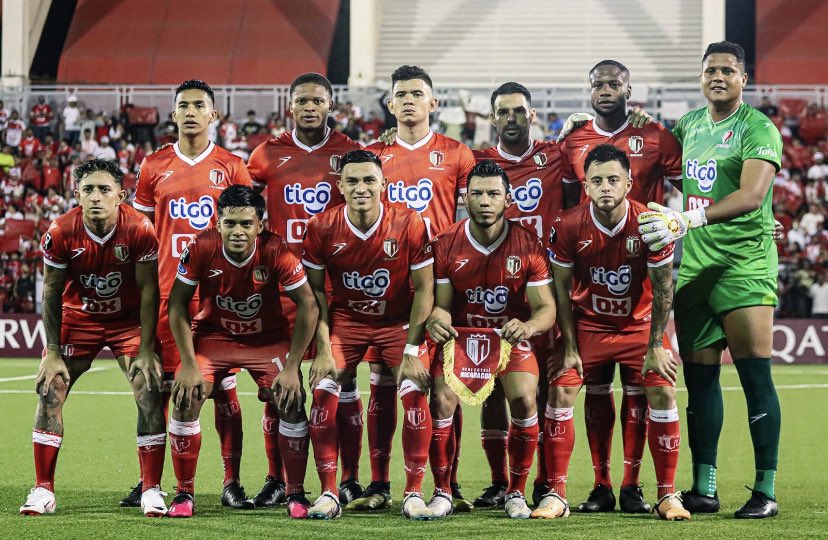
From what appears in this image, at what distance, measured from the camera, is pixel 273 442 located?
6727mm

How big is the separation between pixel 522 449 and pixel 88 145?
1833cm

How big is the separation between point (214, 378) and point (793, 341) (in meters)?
12.3

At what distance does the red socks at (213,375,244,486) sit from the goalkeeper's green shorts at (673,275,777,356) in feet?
8.41

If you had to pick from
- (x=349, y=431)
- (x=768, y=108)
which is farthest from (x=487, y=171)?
(x=768, y=108)

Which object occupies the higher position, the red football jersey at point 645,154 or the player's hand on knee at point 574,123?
the player's hand on knee at point 574,123

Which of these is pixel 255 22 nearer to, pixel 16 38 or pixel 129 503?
pixel 16 38

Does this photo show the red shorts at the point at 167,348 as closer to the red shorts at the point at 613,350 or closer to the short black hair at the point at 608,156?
the red shorts at the point at 613,350

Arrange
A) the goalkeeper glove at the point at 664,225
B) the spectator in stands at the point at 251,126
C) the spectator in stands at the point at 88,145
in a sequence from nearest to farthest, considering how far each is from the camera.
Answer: the goalkeeper glove at the point at 664,225, the spectator in stands at the point at 251,126, the spectator in stands at the point at 88,145

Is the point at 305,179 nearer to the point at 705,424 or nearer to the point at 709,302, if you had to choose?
the point at 709,302

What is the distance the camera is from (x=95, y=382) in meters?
14.1

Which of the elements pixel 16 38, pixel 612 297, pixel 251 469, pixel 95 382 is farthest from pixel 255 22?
pixel 612 297

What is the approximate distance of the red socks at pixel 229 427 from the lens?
6.57 m

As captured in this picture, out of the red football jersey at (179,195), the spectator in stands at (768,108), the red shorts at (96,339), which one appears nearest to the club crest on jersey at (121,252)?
the red shorts at (96,339)

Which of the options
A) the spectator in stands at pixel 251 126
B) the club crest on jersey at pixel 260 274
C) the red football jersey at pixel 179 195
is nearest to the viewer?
the club crest on jersey at pixel 260 274
